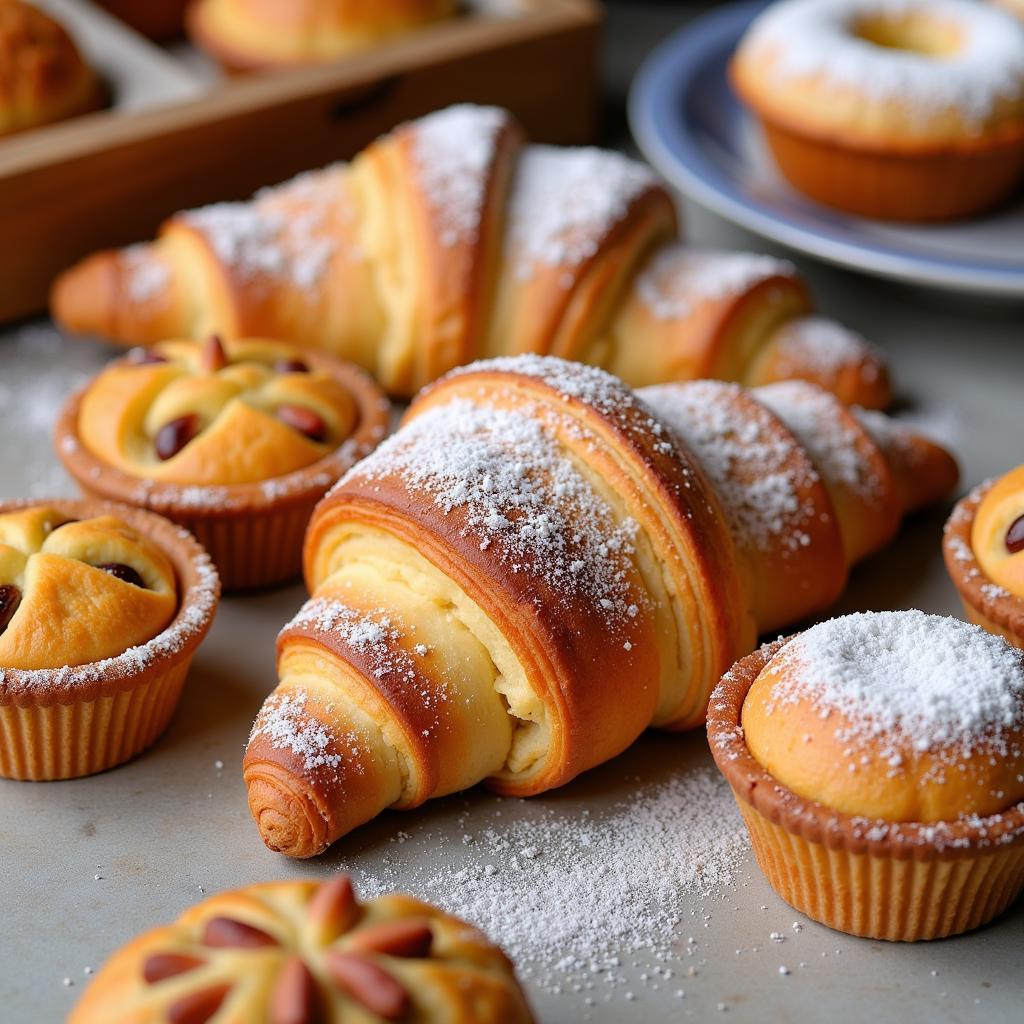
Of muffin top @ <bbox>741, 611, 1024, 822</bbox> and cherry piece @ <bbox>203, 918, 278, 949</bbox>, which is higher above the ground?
muffin top @ <bbox>741, 611, 1024, 822</bbox>

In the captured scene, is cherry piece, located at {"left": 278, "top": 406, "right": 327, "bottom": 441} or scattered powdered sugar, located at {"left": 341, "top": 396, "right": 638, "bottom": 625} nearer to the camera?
scattered powdered sugar, located at {"left": 341, "top": 396, "right": 638, "bottom": 625}

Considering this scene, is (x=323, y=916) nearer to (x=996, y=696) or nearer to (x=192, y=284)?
(x=996, y=696)

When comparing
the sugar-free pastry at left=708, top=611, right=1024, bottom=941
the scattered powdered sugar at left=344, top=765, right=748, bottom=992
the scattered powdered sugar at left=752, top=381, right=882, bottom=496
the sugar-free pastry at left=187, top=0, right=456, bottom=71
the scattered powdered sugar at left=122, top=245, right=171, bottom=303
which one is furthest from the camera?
the sugar-free pastry at left=187, top=0, right=456, bottom=71

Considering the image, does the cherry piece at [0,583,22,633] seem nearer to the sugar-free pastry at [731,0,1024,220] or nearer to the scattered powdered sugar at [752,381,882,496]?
the scattered powdered sugar at [752,381,882,496]

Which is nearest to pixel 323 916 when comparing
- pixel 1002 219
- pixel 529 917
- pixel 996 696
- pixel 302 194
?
pixel 529 917

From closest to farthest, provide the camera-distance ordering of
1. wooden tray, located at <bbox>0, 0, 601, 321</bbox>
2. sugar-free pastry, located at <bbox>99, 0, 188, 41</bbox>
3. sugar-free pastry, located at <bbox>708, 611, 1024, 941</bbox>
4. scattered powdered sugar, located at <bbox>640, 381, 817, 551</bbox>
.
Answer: sugar-free pastry, located at <bbox>708, 611, 1024, 941</bbox> < scattered powdered sugar, located at <bbox>640, 381, 817, 551</bbox> < wooden tray, located at <bbox>0, 0, 601, 321</bbox> < sugar-free pastry, located at <bbox>99, 0, 188, 41</bbox>

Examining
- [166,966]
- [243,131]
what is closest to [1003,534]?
[166,966]

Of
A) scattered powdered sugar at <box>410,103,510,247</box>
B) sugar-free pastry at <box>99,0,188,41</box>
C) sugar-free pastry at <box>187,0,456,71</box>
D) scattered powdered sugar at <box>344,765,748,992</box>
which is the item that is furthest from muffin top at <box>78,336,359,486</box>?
sugar-free pastry at <box>99,0,188,41</box>
